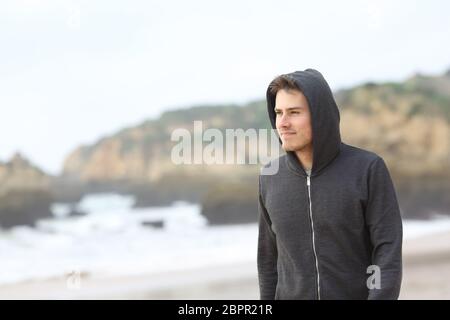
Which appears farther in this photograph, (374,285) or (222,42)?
(222,42)

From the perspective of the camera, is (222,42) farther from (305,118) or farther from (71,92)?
(305,118)

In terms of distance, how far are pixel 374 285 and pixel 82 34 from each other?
7355mm

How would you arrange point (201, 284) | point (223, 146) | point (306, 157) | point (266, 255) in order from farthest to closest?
point (223, 146), point (201, 284), point (266, 255), point (306, 157)

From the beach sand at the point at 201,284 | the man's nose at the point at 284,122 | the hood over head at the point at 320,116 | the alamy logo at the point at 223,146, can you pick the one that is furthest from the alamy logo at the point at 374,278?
the alamy logo at the point at 223,146

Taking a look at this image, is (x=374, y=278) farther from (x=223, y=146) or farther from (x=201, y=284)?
(x=223, y=146)

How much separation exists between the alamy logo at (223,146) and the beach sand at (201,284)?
1497 mm

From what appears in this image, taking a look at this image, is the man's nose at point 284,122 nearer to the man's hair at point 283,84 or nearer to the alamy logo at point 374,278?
the man's hair at point 283,84

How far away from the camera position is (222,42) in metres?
8.71

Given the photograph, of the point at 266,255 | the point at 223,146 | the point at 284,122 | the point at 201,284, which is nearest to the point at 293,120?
the point at 284,122

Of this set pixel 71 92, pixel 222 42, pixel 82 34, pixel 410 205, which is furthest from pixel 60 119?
pixel 410 205

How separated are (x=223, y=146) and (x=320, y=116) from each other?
762 cm

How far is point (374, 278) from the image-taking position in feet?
4.63

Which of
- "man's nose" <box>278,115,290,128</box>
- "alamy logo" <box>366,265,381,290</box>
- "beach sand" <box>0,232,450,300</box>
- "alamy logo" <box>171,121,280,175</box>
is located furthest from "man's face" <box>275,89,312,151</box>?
"alamy logo" <box>171,121,280,175</box>
